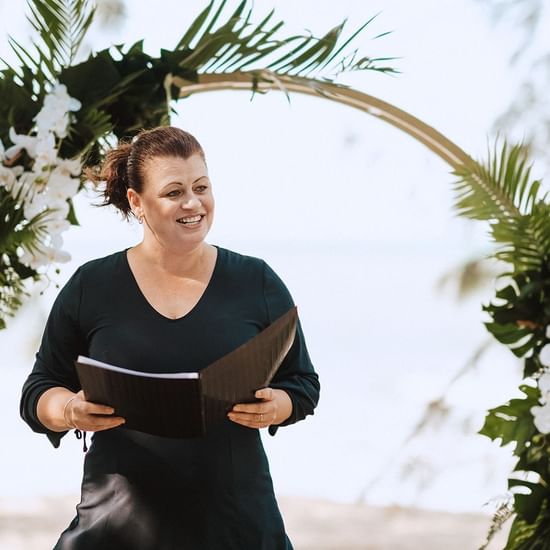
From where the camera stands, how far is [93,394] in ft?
7.00

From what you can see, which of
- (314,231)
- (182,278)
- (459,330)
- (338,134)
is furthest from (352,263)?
(182,278)

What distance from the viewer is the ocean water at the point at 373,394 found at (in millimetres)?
8078

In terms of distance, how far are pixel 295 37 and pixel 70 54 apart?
1.57ft

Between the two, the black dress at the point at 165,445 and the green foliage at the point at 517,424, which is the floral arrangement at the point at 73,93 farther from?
the green foliage at the point at 517,424

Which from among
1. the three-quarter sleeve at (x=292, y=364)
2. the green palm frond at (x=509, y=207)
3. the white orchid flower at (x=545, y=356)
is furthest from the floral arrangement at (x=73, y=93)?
the white orchid flower at (x=545, y=356)

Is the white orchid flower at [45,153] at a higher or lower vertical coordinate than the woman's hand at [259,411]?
higher

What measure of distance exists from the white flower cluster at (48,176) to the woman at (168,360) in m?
0.30

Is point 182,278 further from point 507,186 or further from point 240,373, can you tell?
point 507,186

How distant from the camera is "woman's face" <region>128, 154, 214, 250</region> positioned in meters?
2.29

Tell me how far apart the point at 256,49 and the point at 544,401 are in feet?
3.17

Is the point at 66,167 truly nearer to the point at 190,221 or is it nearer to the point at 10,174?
the point at 10,174

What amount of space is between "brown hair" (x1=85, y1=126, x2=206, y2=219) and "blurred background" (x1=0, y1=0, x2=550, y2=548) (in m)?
0.07

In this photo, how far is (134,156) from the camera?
241cm

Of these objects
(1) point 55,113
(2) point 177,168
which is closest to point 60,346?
(2) point 177,168
